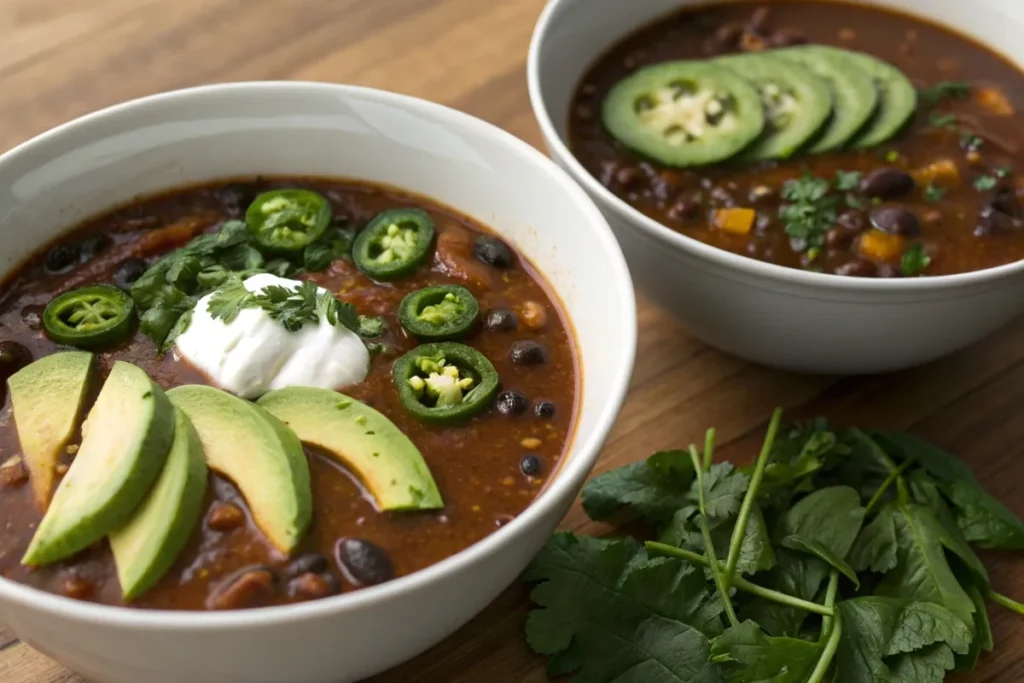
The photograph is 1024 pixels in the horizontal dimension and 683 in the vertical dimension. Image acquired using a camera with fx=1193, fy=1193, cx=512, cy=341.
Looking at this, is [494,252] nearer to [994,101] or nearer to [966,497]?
[966,497]

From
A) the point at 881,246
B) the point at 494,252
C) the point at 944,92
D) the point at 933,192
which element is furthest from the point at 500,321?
the point at 944,92

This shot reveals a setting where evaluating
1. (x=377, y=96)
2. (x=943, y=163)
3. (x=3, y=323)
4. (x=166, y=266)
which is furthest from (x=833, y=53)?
(x=3, y=323)

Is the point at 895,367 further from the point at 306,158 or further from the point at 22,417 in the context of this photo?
the point at 22,417

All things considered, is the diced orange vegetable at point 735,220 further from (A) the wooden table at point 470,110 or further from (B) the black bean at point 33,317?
(B) the black bean at point 33,317

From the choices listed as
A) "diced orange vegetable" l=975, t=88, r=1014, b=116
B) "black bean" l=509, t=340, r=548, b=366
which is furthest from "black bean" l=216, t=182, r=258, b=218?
"diced orange vegetable" l=975, t=88, r=1014, b=116

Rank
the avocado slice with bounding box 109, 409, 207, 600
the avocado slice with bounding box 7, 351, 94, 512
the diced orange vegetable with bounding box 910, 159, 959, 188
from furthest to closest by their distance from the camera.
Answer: the diced orange vegetable with bounding box 910, 159, 959, 188 → the avocado slice with bounding box 7, 351, 94, 512 → the avocado slice with bounding box 109, 409, 207, 600

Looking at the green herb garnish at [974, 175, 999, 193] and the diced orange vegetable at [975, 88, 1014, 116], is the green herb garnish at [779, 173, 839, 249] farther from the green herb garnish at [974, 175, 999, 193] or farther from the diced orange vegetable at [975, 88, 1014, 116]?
the diced orange vegetable at [975, 88, 1014, 116]
